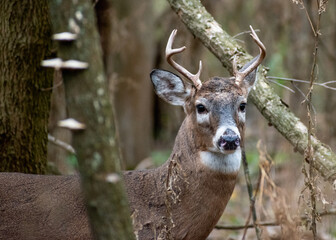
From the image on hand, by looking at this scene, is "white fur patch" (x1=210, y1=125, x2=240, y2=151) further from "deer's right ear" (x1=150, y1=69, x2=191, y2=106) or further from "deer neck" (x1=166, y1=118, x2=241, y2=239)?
"deer's right ear" (x1=150, y1=69, x2=191, y2=106)

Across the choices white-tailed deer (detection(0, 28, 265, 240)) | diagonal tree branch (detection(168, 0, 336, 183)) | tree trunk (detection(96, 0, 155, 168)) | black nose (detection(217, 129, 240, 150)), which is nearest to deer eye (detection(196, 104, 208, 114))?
white-tailed deer (detection(0, 28, 265, 240))

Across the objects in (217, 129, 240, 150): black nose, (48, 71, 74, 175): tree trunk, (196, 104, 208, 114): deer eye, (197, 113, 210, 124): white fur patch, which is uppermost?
(196, 104, 208, 114): deer eye

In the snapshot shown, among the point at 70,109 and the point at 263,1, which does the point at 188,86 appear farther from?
the point at 263,1

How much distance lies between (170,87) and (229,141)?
1029 mm

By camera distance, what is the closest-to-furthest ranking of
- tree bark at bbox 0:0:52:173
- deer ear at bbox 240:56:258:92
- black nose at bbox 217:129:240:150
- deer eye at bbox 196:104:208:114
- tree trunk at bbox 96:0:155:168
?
1. black nose at bbox 217:129:240:150
2. deer eye at bbox 196:104:208:114
3. deer ear at bbox 240:56:258:92
4. tree bark at bbox 0:0:52:173
5. tree trunk at bbox 96:0:155:168

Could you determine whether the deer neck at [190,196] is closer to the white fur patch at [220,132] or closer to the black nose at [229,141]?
the white fur patch at [220,132]

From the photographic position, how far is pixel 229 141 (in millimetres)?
4809

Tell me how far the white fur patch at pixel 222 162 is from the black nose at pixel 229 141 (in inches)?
9.7

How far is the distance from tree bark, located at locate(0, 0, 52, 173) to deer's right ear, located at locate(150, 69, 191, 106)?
1.10m

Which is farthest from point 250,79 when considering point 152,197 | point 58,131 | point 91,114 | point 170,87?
point 58,131

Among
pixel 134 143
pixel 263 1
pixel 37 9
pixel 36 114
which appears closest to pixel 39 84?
pixel 36 114

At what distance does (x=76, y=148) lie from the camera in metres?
2.89

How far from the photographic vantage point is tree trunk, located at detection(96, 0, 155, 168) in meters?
12.0

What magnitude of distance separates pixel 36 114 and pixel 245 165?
2114 millimetres
